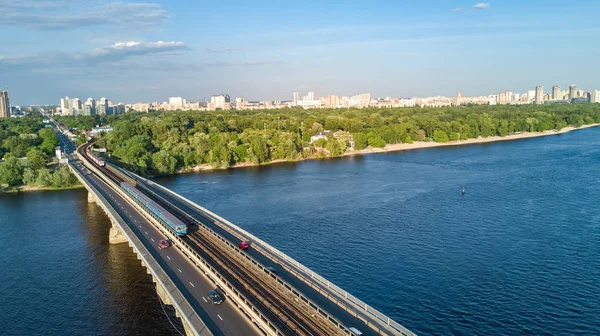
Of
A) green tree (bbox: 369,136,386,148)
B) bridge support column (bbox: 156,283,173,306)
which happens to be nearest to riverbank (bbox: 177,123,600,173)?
green tree (bbox: 369,136,386,148)

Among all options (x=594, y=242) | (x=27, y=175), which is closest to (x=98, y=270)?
(x=594, y=242)

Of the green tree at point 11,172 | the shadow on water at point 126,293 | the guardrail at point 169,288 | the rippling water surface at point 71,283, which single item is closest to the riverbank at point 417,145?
the green tree at point 11,172

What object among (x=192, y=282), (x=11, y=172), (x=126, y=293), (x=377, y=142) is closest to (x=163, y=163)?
(x=11, y=172)

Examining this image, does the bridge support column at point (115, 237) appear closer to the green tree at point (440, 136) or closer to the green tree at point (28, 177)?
the green tree at point (28, 177)

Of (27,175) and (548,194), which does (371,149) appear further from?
(27,175)

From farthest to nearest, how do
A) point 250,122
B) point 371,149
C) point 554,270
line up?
point 250,122
point 371,149
point 554,270

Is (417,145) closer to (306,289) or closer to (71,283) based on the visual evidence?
(71,283)

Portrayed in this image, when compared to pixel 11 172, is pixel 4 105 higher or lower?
higher
